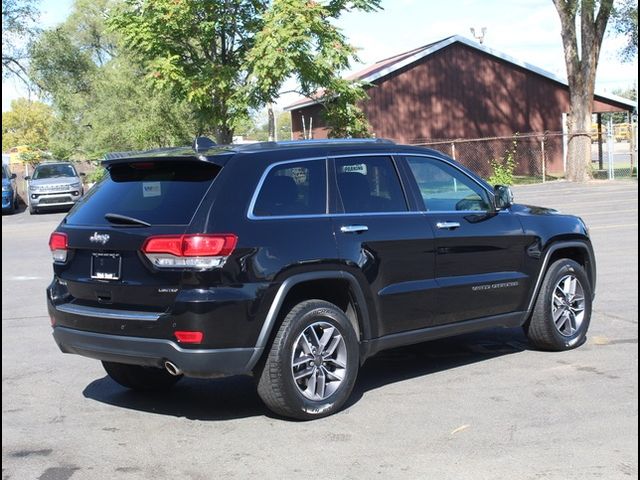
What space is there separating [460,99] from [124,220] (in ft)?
109

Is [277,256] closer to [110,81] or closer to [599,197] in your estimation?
[599,197]

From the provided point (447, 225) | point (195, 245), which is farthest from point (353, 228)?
point (195, 245)

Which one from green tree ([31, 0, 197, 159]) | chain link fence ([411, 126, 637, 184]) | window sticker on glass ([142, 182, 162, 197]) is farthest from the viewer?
green tree ([31, 0, 197, 159])

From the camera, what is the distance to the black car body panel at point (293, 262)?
527 cm

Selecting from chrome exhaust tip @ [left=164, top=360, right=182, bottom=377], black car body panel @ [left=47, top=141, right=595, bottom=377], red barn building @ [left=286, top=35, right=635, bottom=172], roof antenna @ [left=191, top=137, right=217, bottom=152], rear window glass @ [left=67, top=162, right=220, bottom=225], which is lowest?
chrome exhaust tip @ [left=164, top=360, right=182, bottom=377]

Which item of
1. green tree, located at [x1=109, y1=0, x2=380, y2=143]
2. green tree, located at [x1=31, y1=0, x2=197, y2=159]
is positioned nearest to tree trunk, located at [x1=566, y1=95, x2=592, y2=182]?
green tree, located at [x1=109, y1=0, x2=380, y2=143]

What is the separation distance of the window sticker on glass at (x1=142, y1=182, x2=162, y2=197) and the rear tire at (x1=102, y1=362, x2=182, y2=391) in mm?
1439

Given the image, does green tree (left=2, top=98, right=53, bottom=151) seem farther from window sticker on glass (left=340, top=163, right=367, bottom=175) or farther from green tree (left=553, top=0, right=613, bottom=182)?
window sticker on glass (left=340, top=163, right=367, bottom=175)

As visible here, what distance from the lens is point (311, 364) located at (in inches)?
223

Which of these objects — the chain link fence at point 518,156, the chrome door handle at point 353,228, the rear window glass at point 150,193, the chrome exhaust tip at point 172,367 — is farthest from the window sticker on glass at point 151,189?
the chain link fence at point 518,156

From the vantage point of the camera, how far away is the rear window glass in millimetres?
5473

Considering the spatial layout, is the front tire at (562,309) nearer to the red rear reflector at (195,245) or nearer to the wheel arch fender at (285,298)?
the wheel arch fender at (285,298)

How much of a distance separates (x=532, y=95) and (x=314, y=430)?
35268 mm

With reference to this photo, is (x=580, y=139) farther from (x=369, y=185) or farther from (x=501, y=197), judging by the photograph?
(x=369, y=185)
